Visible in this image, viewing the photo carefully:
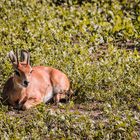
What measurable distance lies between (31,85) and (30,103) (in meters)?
0.38

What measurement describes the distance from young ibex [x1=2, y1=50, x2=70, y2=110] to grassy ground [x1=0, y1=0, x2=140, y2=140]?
208mm

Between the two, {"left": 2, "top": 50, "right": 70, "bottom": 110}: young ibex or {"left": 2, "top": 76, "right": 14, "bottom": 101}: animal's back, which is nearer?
{"left": 2, "top": 50, "right": 70, "bottom": 110}: young ibex

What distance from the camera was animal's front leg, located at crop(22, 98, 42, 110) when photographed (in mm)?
10484

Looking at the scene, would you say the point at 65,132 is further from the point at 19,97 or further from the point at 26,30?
the point at 26,30

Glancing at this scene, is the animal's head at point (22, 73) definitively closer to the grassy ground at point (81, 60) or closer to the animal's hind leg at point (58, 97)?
the grassy ground at point (81, 60)

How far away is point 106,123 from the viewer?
31.6ft

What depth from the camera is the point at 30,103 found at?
1058 cm

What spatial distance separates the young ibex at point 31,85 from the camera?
33.7ft

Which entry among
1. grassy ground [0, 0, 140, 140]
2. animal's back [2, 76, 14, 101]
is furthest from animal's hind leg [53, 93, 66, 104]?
animal's back [2, 76, 14, 101]

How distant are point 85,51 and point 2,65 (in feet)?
A: 7.06

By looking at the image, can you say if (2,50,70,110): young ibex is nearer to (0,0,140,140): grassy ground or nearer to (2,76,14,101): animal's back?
(2,76,14,101): animal's back

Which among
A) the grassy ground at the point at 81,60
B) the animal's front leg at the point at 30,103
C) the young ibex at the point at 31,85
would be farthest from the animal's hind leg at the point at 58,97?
the animal's front leg at the point at 30,103

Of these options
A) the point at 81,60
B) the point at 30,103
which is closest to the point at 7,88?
the point at 30,103

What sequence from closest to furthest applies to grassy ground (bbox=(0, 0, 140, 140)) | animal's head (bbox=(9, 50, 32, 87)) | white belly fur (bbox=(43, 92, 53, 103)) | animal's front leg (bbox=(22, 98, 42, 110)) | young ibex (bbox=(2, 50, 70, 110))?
grassy ground (bbox=(0, 0, 140, 140)) < animal's head (bbox=(9, 50, 32, 87)) < young ibex (bbox=(2, 50, 70, 110)) < animal's front leg (bbox=(22, 98, 42, 110)) < white belly fur (bbox=(43, 92, 53, 103))
